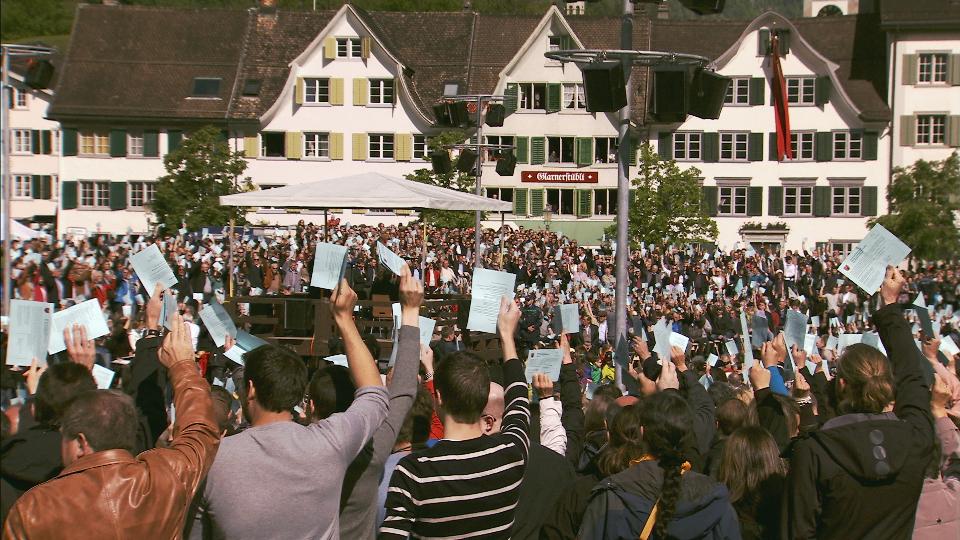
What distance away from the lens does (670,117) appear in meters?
11.7

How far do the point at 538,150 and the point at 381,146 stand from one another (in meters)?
7.08

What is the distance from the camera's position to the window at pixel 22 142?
7025 cm

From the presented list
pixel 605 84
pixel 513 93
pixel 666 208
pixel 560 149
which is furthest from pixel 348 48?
pixel 605 84

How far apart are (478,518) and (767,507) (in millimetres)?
1464

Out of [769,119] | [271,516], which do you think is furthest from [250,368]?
[769,119]

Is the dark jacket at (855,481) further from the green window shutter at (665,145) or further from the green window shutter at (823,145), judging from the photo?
the green window shutter at (823,145)

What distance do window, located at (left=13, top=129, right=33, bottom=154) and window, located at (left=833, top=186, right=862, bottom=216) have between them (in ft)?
140

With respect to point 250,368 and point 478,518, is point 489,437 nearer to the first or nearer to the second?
point 478,518

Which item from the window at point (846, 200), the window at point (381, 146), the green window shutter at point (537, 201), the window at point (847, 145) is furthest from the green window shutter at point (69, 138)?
the window at point (846, 200)

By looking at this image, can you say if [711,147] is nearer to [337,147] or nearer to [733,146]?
[733,146]

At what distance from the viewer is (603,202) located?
2263 inches

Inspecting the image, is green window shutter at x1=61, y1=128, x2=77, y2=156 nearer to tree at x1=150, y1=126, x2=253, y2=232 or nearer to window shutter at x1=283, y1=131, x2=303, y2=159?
tree at x1=150, y1=126, x2=253, y2=232

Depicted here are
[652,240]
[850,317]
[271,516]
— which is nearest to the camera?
[271,516]

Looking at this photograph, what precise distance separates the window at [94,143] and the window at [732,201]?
28151mm
